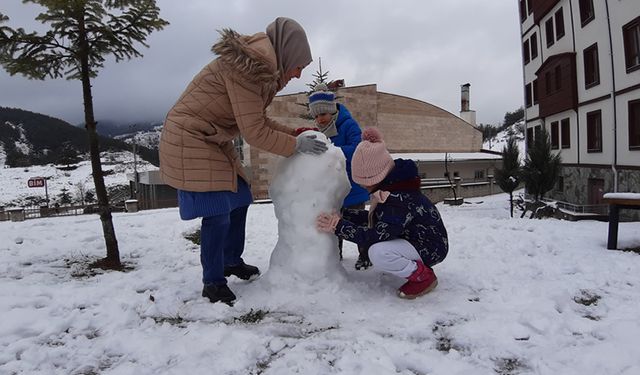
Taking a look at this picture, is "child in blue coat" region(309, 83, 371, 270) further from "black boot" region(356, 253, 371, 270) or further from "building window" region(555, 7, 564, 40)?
"building window" region(555, 7, 564, 40)

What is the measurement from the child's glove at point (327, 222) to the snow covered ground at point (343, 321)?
0.40m

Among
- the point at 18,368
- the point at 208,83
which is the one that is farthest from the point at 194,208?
the point at 18,368

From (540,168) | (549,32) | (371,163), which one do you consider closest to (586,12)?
(549,32)

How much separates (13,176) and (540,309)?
9064 centimetres

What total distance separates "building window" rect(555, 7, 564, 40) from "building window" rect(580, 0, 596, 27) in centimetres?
208

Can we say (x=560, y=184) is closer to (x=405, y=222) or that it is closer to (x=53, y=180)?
(x=405, y=222)

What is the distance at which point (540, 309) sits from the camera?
2617mm

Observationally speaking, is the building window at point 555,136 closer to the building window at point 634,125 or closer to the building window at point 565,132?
the building window at point 565,132

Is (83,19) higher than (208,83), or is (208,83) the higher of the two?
(83,19)

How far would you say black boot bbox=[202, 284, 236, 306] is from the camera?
2.93m

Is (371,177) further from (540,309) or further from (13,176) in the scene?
(13,176)

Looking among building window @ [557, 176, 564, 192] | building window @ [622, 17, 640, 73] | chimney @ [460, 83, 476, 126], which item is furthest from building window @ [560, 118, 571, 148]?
chimney @ [460, 83, 476, 126]

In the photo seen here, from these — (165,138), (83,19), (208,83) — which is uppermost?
(83,19)

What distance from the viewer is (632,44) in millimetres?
14539
